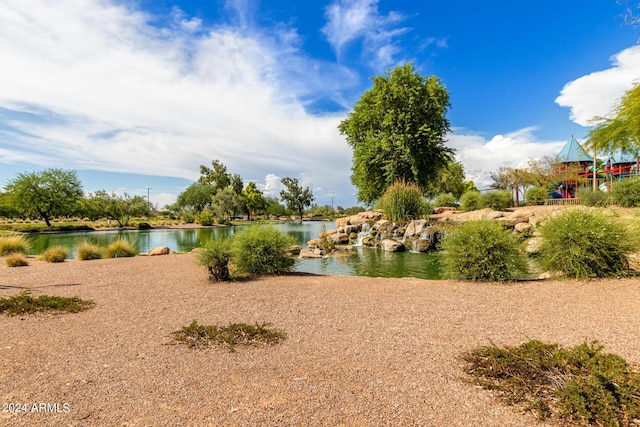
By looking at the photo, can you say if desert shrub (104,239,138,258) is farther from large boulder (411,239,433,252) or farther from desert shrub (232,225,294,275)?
large boulder (411,239,433,252)

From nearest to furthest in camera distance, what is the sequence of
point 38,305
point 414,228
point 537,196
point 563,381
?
point 563,381 < point 38,305 < point 414,228 < point 537,196

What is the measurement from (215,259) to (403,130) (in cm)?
1857

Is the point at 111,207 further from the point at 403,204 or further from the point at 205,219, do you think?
the point at 403,204

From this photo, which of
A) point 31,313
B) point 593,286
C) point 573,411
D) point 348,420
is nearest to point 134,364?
point 348,420

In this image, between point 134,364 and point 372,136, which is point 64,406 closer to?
point 134,364

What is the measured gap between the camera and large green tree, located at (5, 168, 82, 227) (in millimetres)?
38938

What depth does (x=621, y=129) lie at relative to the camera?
1424 cm

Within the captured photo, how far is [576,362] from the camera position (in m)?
3.08

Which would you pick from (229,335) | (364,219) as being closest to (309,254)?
(364,219)

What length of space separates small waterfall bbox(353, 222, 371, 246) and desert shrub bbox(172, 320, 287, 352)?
14.4 m

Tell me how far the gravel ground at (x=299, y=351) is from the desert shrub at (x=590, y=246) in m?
0.51

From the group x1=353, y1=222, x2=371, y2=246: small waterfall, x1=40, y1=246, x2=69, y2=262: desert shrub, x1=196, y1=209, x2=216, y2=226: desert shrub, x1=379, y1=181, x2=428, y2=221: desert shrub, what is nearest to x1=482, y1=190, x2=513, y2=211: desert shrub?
x1=379, y1=181, x2=428, y2=221: desert shrub

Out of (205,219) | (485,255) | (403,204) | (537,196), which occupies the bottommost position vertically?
(485,255)

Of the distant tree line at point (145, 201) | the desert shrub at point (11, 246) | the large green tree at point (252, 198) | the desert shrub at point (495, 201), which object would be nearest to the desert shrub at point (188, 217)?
the distant tree line at point (145, 201)
